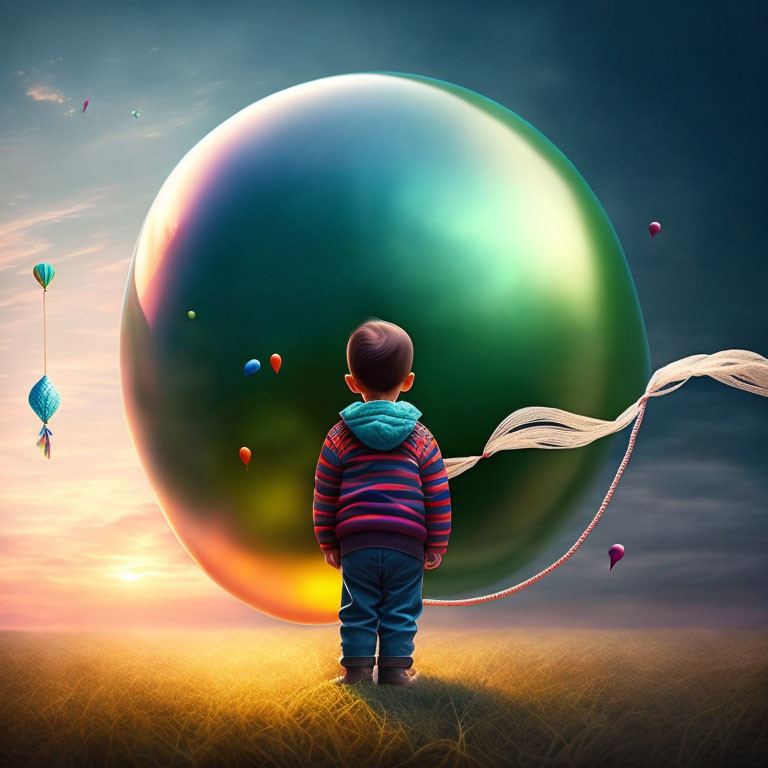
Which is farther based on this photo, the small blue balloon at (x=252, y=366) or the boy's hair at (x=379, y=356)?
the small blue balloon at (x=252, y=366)

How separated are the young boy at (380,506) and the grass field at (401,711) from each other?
0.19m

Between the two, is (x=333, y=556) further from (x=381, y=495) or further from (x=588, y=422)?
(x=588, y=422)

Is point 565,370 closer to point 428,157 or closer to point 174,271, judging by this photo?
point 428,157

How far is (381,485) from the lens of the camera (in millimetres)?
3531

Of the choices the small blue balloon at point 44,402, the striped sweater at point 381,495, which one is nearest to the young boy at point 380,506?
the striped sweater at point 381,495

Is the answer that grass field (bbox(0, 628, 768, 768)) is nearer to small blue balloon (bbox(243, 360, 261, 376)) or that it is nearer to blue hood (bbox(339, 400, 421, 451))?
blue hood (bbox(339, 400, 421, 451))

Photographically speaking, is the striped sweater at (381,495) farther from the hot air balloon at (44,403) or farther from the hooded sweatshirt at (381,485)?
the hot air balloon at (44,403)

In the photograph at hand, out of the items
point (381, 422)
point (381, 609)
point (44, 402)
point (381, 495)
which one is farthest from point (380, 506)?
point (44, 402)

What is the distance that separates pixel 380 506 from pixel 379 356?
0.52 metres

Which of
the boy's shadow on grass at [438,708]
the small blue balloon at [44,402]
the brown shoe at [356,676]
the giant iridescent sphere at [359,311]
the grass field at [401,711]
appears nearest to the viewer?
the grass field at [401,711]

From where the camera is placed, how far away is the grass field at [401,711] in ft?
10.5

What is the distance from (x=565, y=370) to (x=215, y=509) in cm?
162

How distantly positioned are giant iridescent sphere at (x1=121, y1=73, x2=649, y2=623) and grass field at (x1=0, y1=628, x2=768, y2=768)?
0.51 metres

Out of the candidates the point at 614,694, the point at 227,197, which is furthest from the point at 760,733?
the point at 227,197
